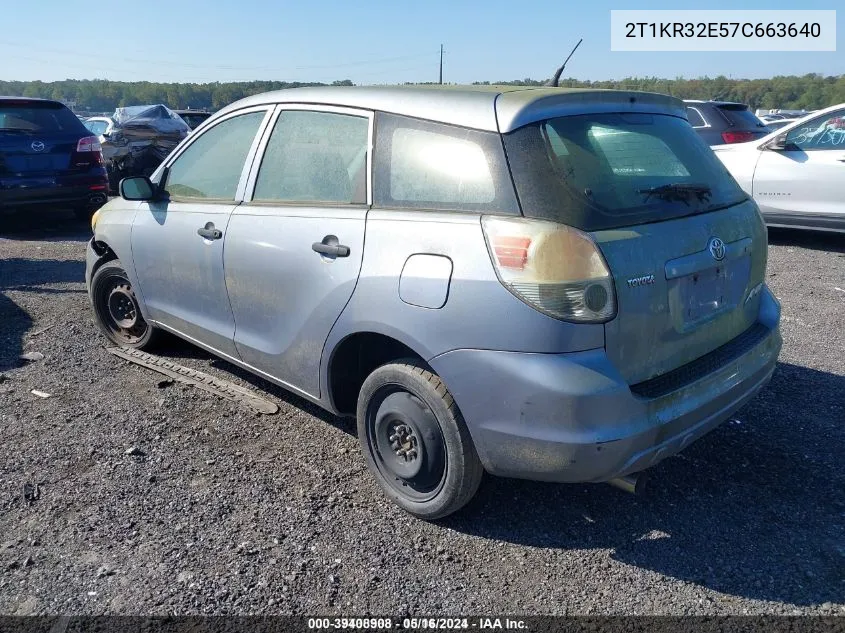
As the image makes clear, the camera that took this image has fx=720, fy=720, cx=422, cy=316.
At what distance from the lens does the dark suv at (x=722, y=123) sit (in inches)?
380

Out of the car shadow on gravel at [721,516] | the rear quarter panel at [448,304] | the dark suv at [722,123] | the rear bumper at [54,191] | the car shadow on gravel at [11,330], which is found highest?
the dark suv at [722,123]

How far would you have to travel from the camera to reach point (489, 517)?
122 inches

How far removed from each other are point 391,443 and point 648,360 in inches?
45.4

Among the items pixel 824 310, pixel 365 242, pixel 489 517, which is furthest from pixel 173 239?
pixel 824 310

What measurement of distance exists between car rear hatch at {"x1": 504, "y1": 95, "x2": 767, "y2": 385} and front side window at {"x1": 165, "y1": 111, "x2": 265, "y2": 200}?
1766 mm

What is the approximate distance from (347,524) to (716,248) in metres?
1.91

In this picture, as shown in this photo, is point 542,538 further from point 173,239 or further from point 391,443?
point 173,239

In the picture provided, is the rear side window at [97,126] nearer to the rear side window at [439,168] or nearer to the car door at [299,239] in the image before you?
the car door at [299,239]

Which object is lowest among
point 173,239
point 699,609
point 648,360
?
point 699,609

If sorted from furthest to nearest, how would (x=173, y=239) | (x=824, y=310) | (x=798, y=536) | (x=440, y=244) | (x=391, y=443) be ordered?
1. (x=824, y=310)
2. (x=173, y=239)
3. (x=391, y=443)
4. (x=798, y=536)
5. (x=440, y=244)

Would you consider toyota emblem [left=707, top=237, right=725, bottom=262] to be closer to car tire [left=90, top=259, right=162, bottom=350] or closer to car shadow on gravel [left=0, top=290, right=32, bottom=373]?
car tire [left=90, top=259, right=162, bottom=350]

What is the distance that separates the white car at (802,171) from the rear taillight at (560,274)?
6208 millimetres

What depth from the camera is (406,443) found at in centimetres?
308

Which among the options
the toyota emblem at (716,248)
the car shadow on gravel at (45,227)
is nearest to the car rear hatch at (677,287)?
the toyota emblem at (716,248)
